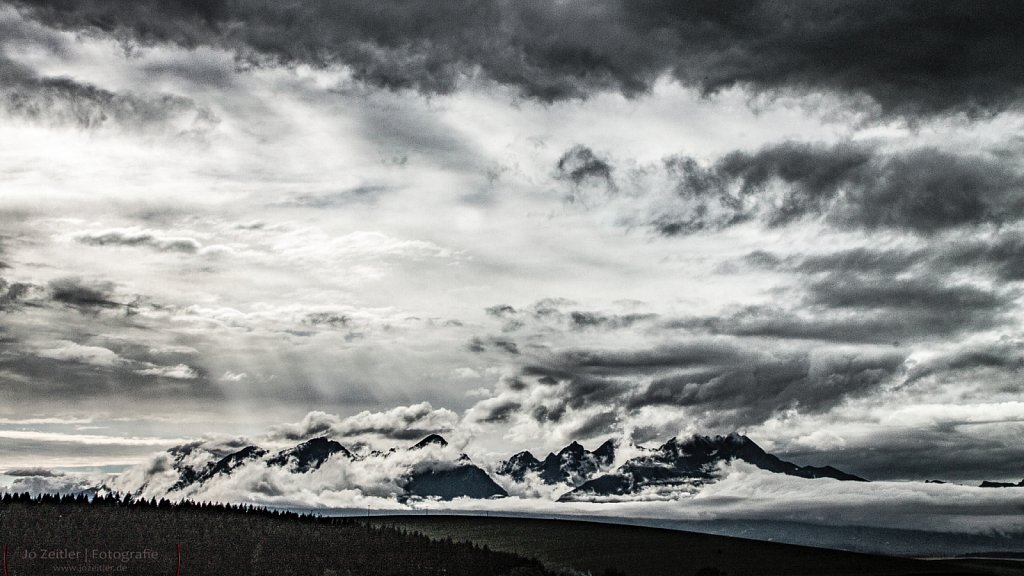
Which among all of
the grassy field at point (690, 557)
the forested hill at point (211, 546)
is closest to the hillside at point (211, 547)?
the forested hill at point (211, 546)

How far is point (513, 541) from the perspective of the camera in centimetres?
19275

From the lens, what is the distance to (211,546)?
155 meters

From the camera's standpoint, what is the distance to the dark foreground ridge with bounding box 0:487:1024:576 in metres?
147

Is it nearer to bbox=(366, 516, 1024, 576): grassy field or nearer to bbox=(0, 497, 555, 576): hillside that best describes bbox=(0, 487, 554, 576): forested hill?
bbox=(0, 497, 555, 576): hillside

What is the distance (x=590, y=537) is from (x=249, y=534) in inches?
2792

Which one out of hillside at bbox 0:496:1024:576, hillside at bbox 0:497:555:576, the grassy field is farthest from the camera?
the grassy field

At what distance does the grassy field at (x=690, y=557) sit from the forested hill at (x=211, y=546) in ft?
52.4

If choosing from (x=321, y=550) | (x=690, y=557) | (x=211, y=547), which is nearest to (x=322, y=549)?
(x=321, y=550)

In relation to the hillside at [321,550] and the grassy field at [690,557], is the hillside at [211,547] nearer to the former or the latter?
the hillside at [321,550]

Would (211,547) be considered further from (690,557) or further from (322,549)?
(690,557)

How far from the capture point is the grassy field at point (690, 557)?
16250 centimetres

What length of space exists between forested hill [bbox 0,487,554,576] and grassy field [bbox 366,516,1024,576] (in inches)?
628

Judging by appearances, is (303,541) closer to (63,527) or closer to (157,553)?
(157,553)

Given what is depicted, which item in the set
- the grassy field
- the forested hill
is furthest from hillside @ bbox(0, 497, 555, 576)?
the grassy field
